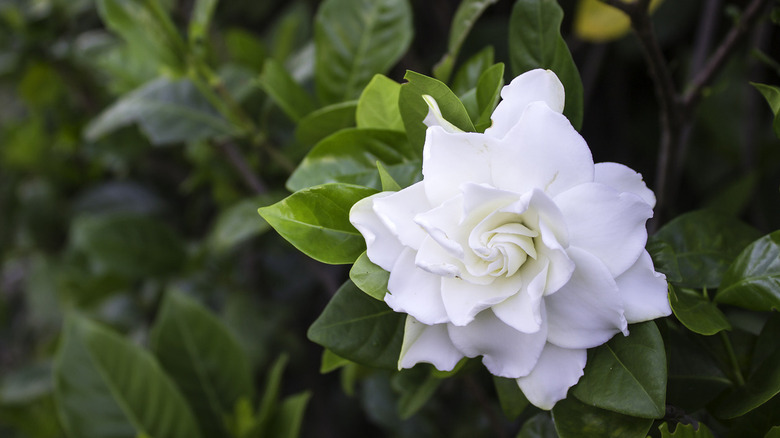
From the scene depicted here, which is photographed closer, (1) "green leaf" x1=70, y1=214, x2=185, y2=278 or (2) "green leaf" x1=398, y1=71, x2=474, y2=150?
(2) "green leaf" x1=398, y1=71, x2=474, y2=150

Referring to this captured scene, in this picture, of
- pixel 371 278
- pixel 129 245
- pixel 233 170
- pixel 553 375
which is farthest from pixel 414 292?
pixel 129 245

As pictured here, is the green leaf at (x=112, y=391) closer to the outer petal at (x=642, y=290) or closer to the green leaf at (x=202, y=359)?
the green leaf at (x=202, y=359)

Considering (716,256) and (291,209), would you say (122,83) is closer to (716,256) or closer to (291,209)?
(291,209)

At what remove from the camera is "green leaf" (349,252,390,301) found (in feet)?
1.85

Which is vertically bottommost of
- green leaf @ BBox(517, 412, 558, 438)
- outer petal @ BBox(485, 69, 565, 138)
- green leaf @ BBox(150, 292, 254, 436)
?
green leaf @ BBox(150, 292, 254, 436)

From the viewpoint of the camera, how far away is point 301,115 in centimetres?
97

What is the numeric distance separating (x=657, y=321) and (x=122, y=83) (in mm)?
1236

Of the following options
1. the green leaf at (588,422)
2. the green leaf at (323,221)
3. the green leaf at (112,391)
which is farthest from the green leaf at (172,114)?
the green leaf at (588,422)

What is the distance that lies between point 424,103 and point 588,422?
0.35 m

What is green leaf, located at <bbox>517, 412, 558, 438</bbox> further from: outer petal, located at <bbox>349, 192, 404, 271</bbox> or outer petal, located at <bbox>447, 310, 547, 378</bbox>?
outer petal, located at <bbox>349, 192, 404, 271</bbox>

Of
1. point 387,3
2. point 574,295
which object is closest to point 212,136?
point 387,3

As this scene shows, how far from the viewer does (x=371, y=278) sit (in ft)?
1.86

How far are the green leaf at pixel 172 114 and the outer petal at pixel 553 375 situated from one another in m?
0.71

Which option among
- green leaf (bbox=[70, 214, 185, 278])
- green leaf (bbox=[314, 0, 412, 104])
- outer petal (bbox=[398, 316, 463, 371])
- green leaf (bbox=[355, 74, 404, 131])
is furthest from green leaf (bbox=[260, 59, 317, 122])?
green leaf (bbox=[70, 214, 185, 278])
